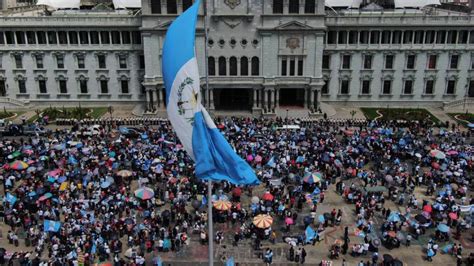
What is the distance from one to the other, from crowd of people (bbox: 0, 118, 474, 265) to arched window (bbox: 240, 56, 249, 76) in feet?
49.9

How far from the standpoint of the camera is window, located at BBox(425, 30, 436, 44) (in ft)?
247

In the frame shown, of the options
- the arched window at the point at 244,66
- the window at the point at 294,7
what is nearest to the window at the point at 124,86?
the arched window at the point at 244,66

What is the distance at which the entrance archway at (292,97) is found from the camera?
78000mm

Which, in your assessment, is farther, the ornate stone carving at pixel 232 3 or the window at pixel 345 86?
the window at pixel 345 86

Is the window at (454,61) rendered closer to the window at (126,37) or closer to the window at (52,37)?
the window at (126,37)

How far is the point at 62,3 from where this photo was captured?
10456 centimetres

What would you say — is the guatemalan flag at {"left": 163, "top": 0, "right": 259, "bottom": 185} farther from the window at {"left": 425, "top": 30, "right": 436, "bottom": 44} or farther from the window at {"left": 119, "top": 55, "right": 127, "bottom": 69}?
the window at {"left": 425, "top": 30, "right": 436, "bottom": 44}

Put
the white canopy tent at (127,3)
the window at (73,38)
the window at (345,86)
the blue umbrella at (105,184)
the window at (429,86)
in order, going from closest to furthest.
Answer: the blue umbrella at (105,184) < the window at (73,38) < the window at (429,86) < the window at (345,86) < the white canopy tent at (127,3)

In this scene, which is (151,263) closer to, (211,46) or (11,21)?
(211,46)

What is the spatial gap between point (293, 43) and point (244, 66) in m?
8.30

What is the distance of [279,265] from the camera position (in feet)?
116

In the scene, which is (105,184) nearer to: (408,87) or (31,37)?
(31,37)

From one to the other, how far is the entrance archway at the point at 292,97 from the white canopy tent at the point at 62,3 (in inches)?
2132

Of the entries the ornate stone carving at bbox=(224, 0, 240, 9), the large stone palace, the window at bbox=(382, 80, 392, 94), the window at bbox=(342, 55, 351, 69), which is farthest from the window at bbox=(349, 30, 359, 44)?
the ornate stone carving at bbox=(224, 0, 240, 9)
